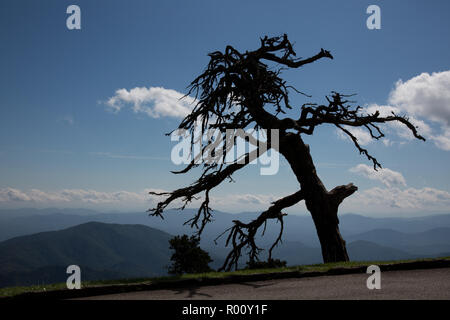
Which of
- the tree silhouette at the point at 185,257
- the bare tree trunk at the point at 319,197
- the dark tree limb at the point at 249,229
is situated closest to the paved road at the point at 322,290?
the bare tree trunk at the point at 319,197

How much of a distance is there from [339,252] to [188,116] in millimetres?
7981

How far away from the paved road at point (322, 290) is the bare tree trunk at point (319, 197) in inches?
166

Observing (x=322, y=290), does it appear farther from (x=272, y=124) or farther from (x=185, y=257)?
(x=185, y=257)

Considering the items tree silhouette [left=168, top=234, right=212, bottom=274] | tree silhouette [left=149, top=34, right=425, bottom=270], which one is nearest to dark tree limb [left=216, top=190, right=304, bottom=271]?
tree silhouette [left=149, top=34, right=425, bottom=270]

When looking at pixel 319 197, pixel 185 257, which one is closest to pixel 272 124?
pixel 319 197

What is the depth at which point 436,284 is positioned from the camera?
26.3ft

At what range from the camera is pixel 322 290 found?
768 centimetres

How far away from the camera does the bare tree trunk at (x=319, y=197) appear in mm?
13336

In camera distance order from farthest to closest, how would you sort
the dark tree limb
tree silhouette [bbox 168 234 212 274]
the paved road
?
tree silhouette [bbox 168 234 212 274]
the dark tree limb
the paved road

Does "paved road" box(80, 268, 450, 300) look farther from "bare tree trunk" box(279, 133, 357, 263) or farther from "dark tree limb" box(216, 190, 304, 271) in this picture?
"dark tree limb" box(216, 190, 304, 271)

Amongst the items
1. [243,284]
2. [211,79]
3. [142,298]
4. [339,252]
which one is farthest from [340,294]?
[211,79]

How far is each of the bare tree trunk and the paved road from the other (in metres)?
4.23

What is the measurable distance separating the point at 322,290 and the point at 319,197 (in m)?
6.38

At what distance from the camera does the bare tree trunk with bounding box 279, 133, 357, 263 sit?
43.8 feet
